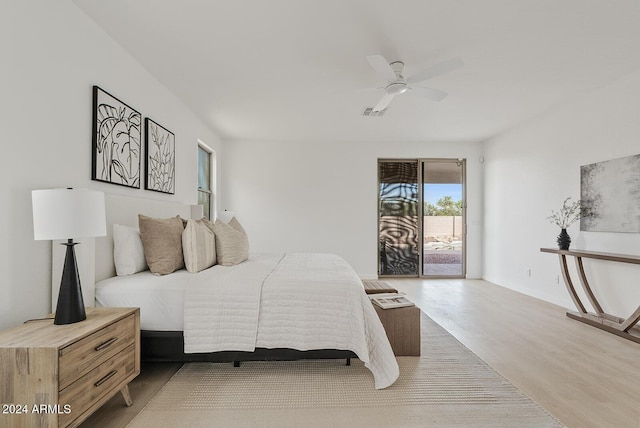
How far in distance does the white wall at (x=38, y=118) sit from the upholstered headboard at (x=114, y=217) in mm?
164

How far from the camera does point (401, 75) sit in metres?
3.14

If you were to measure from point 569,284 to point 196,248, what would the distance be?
401 centimetres

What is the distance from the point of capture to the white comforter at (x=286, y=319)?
220cm

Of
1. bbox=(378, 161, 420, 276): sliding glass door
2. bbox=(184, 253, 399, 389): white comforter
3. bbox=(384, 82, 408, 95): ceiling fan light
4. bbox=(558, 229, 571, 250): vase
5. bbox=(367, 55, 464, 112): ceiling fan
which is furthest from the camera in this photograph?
bbox=(378, 161, 420, 276): sliding glass door

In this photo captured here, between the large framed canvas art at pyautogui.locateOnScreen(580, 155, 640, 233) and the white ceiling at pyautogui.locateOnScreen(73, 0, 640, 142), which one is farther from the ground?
the white ceiling at pyautogui.locateOnScreen(73, 0, 640, 142)

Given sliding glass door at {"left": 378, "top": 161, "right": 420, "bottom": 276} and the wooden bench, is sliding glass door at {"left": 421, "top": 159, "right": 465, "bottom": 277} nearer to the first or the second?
sliding glass door at {"left": 378, "top": 161, "right": 420, "bottom": 276}

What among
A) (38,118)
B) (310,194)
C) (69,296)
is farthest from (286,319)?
(310,194)

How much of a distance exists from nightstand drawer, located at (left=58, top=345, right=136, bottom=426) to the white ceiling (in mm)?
2208

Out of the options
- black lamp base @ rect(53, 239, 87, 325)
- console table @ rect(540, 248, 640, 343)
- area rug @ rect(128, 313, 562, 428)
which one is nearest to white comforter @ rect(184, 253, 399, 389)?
area rug @ rect(128, 313, 562, 428)

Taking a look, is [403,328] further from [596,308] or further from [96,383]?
[596,308]

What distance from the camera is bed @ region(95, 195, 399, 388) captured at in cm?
220

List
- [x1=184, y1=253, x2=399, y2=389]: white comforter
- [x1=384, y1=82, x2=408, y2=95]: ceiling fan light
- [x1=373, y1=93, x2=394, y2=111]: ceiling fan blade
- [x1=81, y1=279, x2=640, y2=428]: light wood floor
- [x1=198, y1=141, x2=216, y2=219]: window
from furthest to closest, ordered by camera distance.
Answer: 1. [x1=198, y1=141, x2=216, y2=219]: window
2. [x1=373, y1=93, x2=394, y2=111]: ceiling fan blade
3. [x1=384, y1=82, x2=408, y2=95]: ceiling fan light
4. [x1=184, y1=253, x2=399, y2=389]: white comforter
5. [x1=81, y1=279, x2=640, y2=428]: light wood floor

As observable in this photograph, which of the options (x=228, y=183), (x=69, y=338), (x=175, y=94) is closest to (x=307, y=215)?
(x=228, y=183)

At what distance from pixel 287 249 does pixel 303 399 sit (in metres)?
4.00
